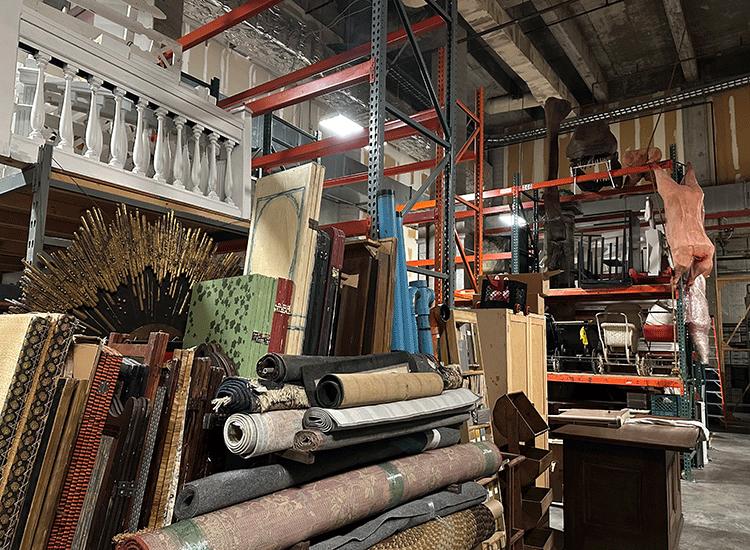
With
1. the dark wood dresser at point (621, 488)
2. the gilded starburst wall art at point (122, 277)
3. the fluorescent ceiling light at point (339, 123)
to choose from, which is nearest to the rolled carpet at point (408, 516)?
the gilded starburst wall art at point (122, 277)

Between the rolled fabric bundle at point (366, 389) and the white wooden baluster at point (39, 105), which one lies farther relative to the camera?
the white wooden baluster at point (39, 105)

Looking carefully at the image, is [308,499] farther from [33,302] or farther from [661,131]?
[661,131]

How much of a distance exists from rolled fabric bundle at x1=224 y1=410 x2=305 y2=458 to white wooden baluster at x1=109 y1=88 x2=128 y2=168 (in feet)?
4.88

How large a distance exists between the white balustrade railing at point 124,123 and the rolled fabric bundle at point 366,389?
139cm

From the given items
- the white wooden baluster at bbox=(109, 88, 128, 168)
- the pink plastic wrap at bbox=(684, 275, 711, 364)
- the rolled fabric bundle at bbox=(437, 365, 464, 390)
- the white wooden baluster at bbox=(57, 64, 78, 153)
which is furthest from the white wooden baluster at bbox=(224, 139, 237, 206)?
the pink plastic wrap at bbox=(684, 275, 711, 364)

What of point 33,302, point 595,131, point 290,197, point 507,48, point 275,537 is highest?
point 507,48

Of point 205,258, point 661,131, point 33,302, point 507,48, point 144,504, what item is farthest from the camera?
point 661,131

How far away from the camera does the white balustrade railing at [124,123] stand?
79.9 inches

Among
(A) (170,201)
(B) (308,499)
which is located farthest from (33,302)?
(B) (308,499)

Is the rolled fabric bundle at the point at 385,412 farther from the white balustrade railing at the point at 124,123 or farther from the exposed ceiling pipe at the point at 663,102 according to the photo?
the exposed ceiling pipe at the point at 663,102

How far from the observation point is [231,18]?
353cm

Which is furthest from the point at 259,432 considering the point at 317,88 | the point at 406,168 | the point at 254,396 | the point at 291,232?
the point at 406,168

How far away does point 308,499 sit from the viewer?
132cm

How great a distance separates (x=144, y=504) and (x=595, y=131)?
6.62 m
